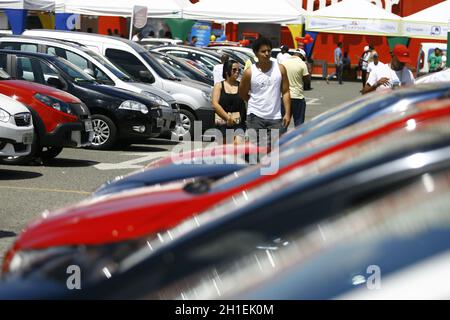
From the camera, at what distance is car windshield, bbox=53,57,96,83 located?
16.0 metres

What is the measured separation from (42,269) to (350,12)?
1375 inches

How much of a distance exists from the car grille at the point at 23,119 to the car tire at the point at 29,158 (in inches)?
11.6

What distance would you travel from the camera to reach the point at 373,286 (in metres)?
2.75

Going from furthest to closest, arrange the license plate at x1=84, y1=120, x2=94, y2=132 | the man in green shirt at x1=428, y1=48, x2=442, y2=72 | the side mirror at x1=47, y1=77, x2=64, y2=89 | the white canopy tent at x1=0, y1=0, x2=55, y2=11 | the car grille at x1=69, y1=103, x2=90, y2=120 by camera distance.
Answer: the man in green shirt at x1=428, y1=48, x2=442, y2=72 < the white canopy tent at x1=0, y1=0, x2=55, y2=11 < the side mirror at x1=47, y1=77, x2=64, y2=89 < the license plate at x1=84, y1=120, x2=94, y2=132 < the car grille at x1=69, y1=103, x2=90, y2=120

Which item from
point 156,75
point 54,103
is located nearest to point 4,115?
point 54,103

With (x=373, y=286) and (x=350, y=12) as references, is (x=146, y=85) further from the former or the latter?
(x=350, y=12)

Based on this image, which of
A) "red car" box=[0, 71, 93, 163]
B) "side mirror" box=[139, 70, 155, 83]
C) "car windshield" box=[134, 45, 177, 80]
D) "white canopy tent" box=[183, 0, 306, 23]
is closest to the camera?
"red car" box=[0, 71, 93, 163]

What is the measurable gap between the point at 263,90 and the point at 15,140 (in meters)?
3.63

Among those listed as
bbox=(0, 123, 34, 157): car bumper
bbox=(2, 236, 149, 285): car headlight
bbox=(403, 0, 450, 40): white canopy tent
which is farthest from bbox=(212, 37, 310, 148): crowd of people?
bbox=(403, 0, 450, 40): white canopy tent

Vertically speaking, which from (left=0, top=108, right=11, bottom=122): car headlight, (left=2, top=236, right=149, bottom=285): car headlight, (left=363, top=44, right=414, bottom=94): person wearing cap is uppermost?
(left=2, top=236, right=149, bottom=285): car headlight

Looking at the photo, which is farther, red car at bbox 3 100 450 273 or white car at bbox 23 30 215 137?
white car at bbox 23 30 215 137

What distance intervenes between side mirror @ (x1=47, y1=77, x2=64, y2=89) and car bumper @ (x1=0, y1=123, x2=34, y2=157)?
2.57 meters

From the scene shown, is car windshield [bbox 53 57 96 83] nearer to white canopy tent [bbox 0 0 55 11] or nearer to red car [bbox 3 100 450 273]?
white canopy tent [bbox 0 0 55 11]

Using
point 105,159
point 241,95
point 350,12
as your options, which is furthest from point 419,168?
point 350,12
